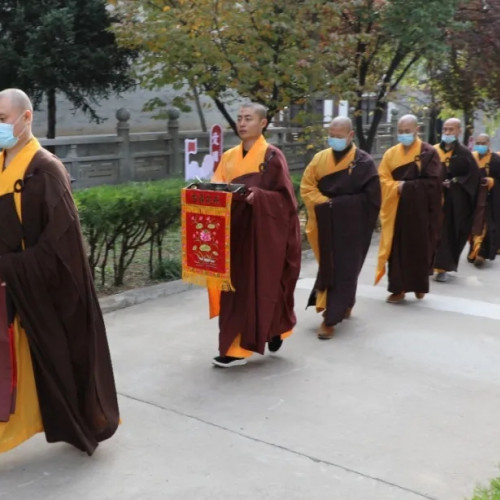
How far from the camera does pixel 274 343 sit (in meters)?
5.40

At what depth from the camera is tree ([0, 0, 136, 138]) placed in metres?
10.7

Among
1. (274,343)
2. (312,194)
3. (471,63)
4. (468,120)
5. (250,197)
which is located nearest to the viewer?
(250,197)

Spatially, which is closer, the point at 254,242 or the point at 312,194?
the point at 254,242

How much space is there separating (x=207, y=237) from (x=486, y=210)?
5266 millimetres

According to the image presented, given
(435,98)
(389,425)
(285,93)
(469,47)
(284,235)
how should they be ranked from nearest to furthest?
(389,425)
(284,235)
(285,93)
(469,47)
(435,98)

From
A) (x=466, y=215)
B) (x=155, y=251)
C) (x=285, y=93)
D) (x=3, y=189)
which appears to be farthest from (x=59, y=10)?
(x=3, y=189)

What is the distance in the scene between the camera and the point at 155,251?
8367mm

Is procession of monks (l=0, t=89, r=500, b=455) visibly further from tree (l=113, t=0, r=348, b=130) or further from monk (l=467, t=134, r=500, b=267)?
tree (l=113, t=0, r=348, b=130)

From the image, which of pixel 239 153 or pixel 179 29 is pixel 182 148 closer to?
pixel 179 29

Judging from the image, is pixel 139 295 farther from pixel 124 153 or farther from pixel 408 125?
pixel 124 153

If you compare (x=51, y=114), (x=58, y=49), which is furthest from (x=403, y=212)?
(x=51, y=114)

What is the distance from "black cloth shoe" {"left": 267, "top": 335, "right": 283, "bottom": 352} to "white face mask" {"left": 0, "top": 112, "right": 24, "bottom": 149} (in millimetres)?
2475

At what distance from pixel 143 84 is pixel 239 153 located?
5683 millimetres

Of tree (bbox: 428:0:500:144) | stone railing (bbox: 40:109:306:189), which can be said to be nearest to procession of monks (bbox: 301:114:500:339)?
tree (bbox: 428:0:500:144)
